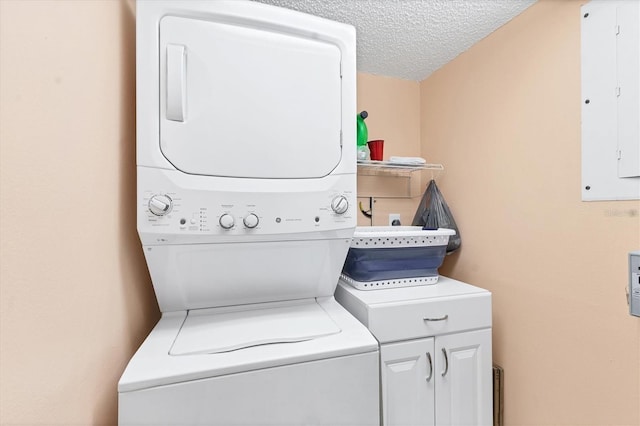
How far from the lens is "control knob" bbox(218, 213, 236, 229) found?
96 centimetres

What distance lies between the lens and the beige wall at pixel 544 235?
1.05 m

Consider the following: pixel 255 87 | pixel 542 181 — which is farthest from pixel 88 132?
pixel 542 181

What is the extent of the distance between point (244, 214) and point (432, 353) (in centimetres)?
109

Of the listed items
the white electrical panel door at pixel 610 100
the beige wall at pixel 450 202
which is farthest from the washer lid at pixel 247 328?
the white electrical panel door at pixel 610 100

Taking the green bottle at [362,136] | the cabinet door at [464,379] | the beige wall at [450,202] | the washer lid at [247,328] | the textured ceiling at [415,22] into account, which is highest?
the textured ceiling at [415,22]

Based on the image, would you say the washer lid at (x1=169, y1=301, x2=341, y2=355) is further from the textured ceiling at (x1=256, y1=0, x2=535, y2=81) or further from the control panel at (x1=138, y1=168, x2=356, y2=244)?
the textured ceiling at (x1=256, y1=0, x2=535, y2=81)

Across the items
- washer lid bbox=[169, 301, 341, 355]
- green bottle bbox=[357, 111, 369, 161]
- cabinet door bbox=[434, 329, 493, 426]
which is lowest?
cabinet door bbox=[434, 329, 493, 426]

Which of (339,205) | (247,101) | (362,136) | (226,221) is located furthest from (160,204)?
(362,136)

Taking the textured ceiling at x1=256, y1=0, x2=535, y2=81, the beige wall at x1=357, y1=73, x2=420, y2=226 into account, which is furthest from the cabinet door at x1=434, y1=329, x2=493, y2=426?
the textured ceiling at x1=256, y1=0, x2=535, y2=81

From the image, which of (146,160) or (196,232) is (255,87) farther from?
(196,232)

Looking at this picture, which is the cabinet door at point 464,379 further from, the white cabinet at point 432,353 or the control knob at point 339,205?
the control knob at point 339,205

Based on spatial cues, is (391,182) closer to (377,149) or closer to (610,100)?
(377,149)

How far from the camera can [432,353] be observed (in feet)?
4.05

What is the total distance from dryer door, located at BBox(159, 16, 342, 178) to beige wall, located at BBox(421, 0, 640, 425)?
1038 mm
